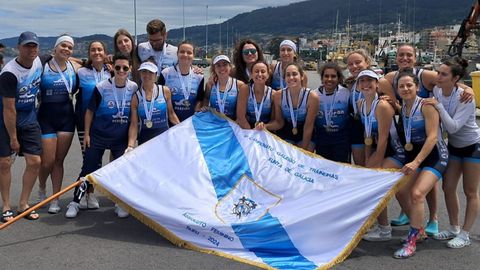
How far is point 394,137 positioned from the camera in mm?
5035

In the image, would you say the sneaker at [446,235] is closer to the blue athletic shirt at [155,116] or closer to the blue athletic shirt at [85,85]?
the blue athletic shirt at [155,116]

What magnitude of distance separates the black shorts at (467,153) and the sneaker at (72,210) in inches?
176

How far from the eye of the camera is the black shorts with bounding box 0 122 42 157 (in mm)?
5535

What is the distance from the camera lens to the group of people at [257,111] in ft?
16.0

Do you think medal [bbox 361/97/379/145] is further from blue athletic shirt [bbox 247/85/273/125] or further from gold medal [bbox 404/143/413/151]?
blue athletic shirt [bbox 247/85/273/125]

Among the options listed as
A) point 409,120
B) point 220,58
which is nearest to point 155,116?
point 220,58

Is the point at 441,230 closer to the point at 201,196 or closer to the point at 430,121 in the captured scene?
the point at 430,121

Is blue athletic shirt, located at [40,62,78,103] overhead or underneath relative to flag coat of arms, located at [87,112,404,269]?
overhead

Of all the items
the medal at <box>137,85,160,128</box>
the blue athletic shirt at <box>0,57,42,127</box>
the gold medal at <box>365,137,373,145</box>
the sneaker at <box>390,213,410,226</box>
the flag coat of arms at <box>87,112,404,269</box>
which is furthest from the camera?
the medal at <box>137,85,160,128</box>

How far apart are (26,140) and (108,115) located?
999 mm

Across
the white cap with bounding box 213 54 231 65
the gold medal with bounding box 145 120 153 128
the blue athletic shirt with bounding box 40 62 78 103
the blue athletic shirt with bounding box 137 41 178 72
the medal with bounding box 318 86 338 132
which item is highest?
the blue athletic shirt with bounding box 137 41 178 72

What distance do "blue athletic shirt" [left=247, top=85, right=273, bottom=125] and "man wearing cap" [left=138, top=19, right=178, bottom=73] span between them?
1471mm

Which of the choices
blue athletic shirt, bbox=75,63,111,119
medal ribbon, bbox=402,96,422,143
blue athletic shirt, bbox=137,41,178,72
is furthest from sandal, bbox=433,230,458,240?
blue athletic shirt, bbox=75,63,111,119

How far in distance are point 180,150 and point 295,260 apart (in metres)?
2.01
